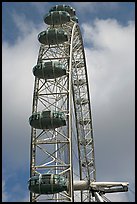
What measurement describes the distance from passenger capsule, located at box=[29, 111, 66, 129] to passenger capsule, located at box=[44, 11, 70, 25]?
10.8 metres

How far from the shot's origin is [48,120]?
30.8 metres

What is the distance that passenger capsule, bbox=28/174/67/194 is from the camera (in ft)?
92.8

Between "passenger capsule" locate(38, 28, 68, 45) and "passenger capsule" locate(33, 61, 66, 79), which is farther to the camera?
"passenger capsule" locate(38, 28, 68, 45)

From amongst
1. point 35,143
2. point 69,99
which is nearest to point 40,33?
point 69,99

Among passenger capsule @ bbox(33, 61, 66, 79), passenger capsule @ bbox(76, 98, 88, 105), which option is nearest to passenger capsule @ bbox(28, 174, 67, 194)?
passenger capsule @ bbox(33, 61, 66, 79)

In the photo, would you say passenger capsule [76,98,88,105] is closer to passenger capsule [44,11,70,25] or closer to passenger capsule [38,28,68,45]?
passenger capsule [44,11,70,25]

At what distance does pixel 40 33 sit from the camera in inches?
1405

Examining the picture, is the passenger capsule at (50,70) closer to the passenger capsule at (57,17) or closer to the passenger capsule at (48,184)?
the passenger capsule at (57,17)

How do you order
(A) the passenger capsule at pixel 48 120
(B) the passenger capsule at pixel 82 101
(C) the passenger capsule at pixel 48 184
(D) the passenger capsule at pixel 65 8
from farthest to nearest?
(B) the passenger capsule at pixel 82 101, (D) the passenger capsule at pixel 65 8, (A) the passenger capsule at pixel 48 120, (C) the passenger capsule at pixel 48 184

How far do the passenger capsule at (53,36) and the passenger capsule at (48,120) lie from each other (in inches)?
287

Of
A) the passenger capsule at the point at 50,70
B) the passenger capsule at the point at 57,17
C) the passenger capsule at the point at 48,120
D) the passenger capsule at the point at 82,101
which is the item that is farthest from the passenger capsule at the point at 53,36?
the passenger capsule at the point at 82,101

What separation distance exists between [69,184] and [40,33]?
1337 cm

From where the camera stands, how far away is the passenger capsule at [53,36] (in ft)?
116

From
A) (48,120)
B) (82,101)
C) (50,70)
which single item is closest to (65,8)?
(82,101)
